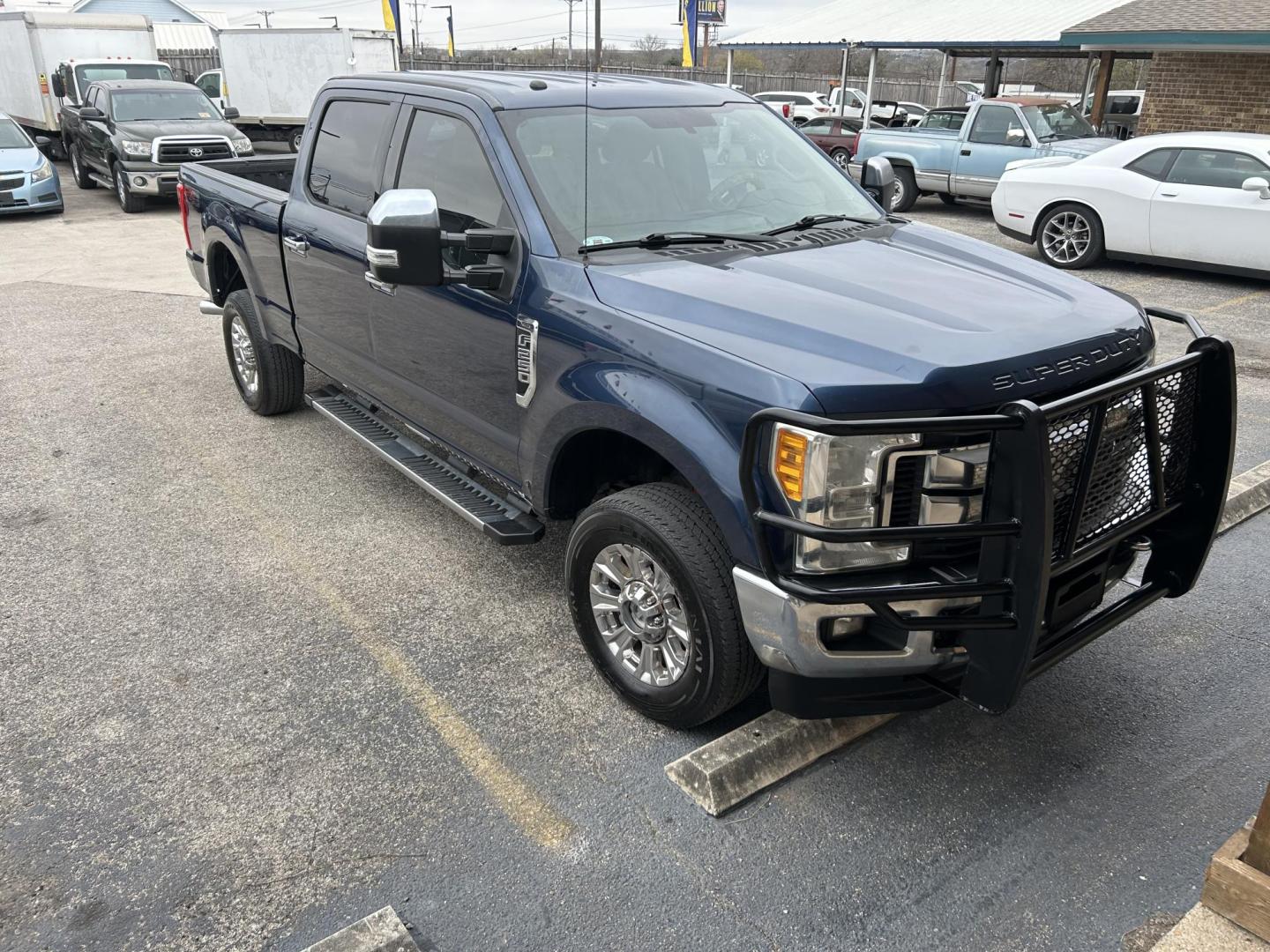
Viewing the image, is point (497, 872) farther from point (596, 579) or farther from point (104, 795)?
point (104, 795)

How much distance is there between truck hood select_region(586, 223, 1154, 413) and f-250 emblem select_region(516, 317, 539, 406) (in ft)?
1.04

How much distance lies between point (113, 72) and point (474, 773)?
790 inches

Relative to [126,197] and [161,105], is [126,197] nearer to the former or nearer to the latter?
[126,197]

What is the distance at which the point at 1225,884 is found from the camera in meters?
2.39

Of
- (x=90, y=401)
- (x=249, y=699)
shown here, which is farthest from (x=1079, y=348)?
(x=90, y=401)

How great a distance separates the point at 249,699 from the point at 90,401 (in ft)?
13.4

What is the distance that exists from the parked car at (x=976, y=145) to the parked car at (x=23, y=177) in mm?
11763

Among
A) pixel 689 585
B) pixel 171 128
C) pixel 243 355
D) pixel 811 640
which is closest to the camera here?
pixel 811 640

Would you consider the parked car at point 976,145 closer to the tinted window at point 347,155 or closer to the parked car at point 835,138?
the parked car at point 835,138

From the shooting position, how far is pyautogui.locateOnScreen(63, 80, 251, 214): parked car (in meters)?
14.6

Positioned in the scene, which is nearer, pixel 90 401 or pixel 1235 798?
pixel 1235 798

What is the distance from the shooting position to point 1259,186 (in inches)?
369

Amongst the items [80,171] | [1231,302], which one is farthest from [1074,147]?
[80,171]

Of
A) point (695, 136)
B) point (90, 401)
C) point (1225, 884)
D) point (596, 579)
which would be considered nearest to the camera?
point (1225, 884)
